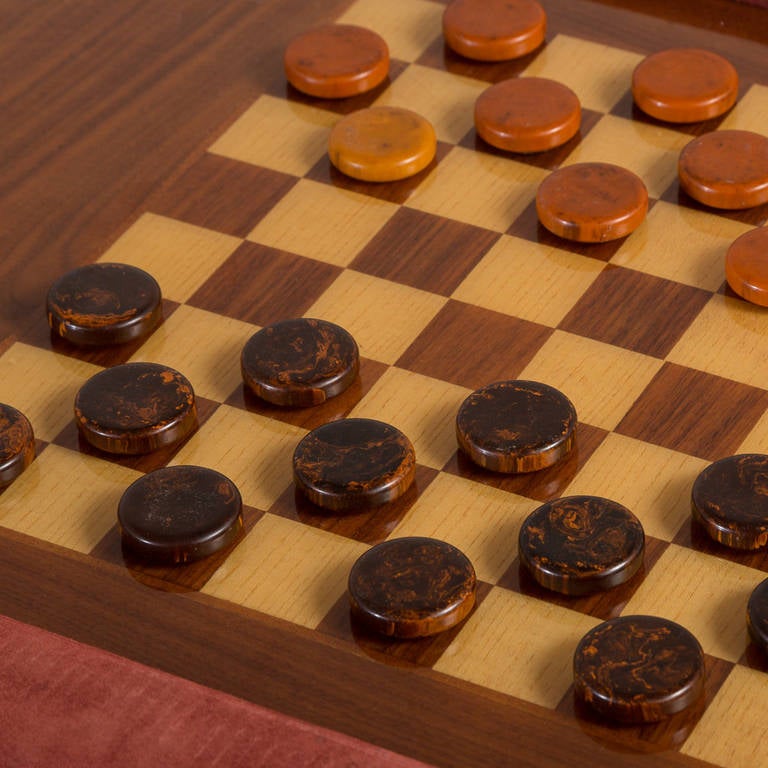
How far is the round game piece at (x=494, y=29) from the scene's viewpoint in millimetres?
3430

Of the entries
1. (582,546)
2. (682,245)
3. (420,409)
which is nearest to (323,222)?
(420,409)

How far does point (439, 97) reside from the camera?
11.1ft

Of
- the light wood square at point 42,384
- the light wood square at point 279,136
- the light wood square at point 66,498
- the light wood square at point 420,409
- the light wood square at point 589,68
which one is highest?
the light wood square at point 42,384

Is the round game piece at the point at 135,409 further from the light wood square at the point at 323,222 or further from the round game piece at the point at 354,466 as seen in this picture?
the light wood square at the point at 323,222

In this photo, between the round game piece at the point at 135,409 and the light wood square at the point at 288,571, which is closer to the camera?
the light wood square at the point at 288,571

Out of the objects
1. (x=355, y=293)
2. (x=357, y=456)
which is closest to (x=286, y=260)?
(x=355, y=293)

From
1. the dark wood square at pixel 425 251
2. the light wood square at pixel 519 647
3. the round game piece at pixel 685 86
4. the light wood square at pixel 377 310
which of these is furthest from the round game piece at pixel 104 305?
the round game piece at pixel 685 86

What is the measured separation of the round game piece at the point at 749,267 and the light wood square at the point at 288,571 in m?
0.85

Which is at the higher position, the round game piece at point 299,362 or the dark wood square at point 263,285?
the round game piece at point 299,362

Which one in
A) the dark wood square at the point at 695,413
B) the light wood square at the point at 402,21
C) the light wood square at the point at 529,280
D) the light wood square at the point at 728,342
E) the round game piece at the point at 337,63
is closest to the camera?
the dark wood square at the point at 695,413

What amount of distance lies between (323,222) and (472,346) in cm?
45

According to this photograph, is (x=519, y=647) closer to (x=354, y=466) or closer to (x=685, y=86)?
(x=354, y=466)

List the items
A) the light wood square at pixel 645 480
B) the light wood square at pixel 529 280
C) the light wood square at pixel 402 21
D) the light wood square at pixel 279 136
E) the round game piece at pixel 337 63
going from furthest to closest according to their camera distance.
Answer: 1. the light wood square at pixel 402 21
2. the round game piece at pixel 337 63
3. the light wood square at pixel 279 136
4. the light wood square at pixel 529 280
5. the light wood square at pixel 645 480

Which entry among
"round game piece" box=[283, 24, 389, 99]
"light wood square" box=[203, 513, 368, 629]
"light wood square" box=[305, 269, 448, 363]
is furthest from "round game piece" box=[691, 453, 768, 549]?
"round game piece" box=[283, 24, 389, 99]
